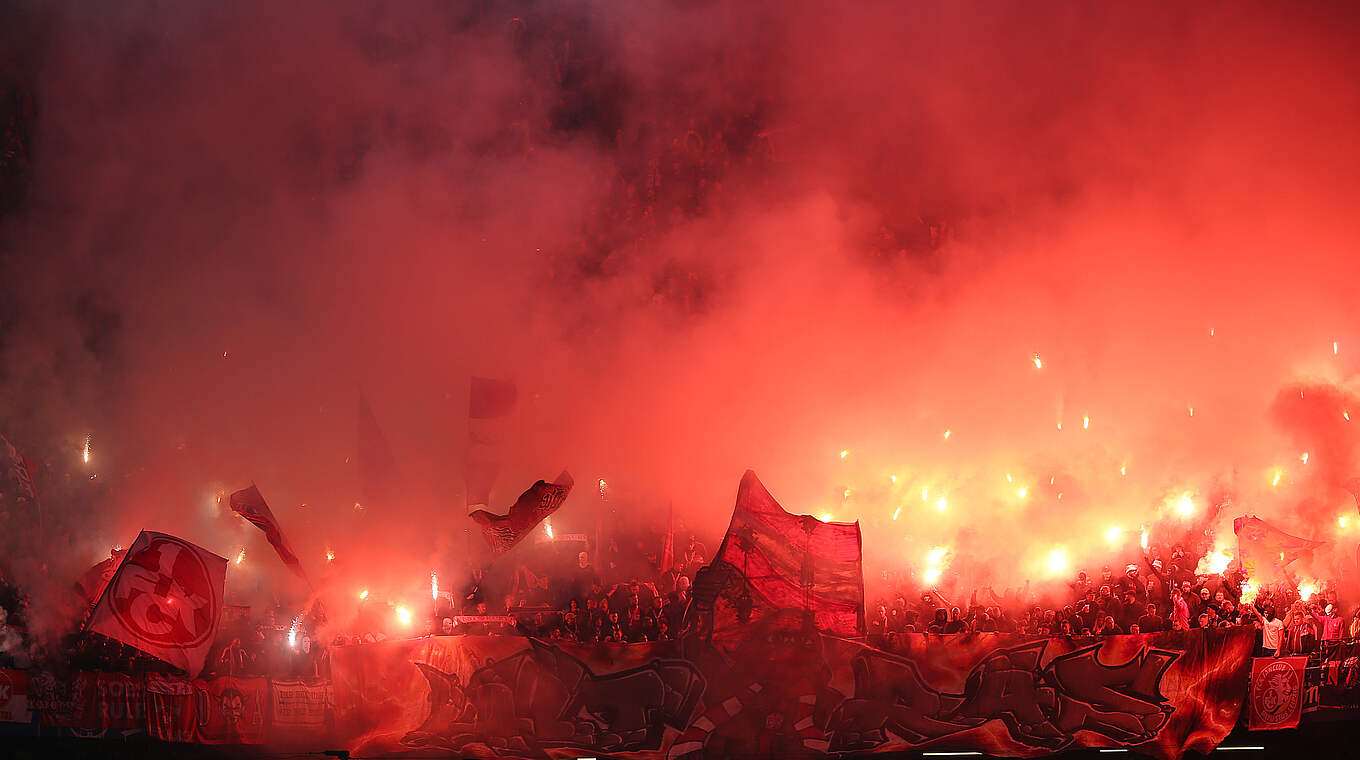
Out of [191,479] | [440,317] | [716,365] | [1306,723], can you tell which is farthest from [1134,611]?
[191,479]

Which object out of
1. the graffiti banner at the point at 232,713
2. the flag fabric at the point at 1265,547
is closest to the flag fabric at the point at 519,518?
the graffiti banner at the point at 232,713

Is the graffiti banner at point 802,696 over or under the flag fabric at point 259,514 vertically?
under

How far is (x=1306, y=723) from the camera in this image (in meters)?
8.58

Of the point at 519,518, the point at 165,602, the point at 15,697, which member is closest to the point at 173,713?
the point at 165,602

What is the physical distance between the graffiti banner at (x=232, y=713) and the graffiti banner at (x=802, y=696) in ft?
2.31

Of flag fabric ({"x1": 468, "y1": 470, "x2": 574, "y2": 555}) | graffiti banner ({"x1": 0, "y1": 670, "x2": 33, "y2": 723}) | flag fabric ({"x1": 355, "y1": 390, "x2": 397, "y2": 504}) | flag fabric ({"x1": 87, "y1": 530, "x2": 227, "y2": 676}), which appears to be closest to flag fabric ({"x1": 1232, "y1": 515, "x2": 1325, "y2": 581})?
flag fabric ({"x1": 468, "y1": 470, "x2": 574, "y2": 555})

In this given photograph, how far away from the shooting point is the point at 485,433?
45.2ft

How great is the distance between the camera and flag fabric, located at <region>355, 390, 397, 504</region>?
13.5 metres

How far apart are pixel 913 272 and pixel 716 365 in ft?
9.94

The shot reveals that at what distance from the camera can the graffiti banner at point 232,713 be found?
27.4 ft

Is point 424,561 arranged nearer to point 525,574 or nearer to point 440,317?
point 525,574

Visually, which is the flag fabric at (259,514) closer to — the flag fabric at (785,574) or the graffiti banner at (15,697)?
the graffiti banner at (15,697)

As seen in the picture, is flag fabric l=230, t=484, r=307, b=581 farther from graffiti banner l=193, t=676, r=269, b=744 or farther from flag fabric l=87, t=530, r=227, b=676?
graffiti banner l=193, t=676, r=269, b=744

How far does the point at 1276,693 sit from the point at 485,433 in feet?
31.1
